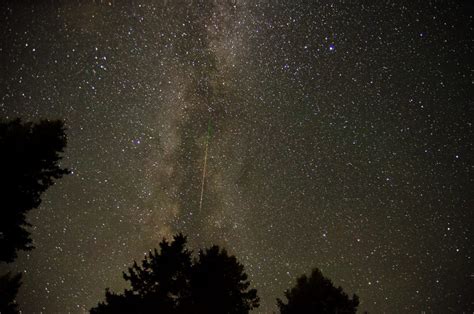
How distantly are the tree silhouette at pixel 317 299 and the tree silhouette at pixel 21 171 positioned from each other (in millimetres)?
7724

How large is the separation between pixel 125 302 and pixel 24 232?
11.3 feet

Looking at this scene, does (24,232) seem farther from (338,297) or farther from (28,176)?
(338,297)

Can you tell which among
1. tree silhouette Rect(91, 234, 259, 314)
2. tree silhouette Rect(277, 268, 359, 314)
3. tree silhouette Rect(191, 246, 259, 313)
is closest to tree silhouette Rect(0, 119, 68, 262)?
tree silhouette Rect(91, 234, 259, 314)

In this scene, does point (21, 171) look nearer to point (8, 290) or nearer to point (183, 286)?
point (183, 286)

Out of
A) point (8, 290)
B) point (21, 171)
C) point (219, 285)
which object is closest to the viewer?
point (21, 171)

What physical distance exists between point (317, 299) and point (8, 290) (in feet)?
46.5

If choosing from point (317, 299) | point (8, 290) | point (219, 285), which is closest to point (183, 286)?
point (219, 285)

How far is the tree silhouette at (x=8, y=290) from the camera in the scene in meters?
12.8

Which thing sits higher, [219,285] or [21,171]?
[21,171]

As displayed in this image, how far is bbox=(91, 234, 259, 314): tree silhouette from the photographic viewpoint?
8.27 metres

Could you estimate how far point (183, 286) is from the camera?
29.1 feet

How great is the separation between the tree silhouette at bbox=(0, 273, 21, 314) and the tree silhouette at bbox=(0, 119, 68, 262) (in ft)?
29.5

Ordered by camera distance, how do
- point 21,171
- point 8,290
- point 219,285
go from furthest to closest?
point 8,290 → point 219,285 → point 21,171

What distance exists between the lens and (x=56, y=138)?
7.41 meters
